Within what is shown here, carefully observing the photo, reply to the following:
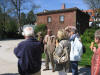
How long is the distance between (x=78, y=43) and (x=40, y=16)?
30099 mm

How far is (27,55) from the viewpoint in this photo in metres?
2.55

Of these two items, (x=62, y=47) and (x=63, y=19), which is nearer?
(x=62, y=47)

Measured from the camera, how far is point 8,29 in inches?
1182

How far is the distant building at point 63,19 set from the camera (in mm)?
28531

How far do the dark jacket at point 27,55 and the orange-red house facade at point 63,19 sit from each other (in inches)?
1039

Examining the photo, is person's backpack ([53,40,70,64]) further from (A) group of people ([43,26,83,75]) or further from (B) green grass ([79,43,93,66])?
(B) green grass ([79,43,93,66])

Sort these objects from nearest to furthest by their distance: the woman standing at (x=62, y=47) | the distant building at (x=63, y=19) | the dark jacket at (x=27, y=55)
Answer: the dark jacket at (x=27, y=55) < the woman standing at (x=62, y=47) < the distant building at (x=63, y=19)

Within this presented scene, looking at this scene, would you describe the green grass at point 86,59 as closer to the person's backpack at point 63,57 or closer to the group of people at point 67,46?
the group of people at point 67,46

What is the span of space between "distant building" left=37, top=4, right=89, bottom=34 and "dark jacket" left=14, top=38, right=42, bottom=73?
26391 mm

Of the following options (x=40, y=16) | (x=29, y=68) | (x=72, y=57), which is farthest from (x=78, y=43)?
(x=40, y=16)

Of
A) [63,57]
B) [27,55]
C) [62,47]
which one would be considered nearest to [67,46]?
[62,47]

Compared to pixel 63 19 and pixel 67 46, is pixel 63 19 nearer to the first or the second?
pixel 63 19

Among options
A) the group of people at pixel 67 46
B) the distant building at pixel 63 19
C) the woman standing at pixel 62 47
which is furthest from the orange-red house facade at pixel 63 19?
the woman standing at pixel 62 47

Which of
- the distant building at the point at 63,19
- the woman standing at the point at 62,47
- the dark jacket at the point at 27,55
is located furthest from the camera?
the distant building at the point at 63,19
